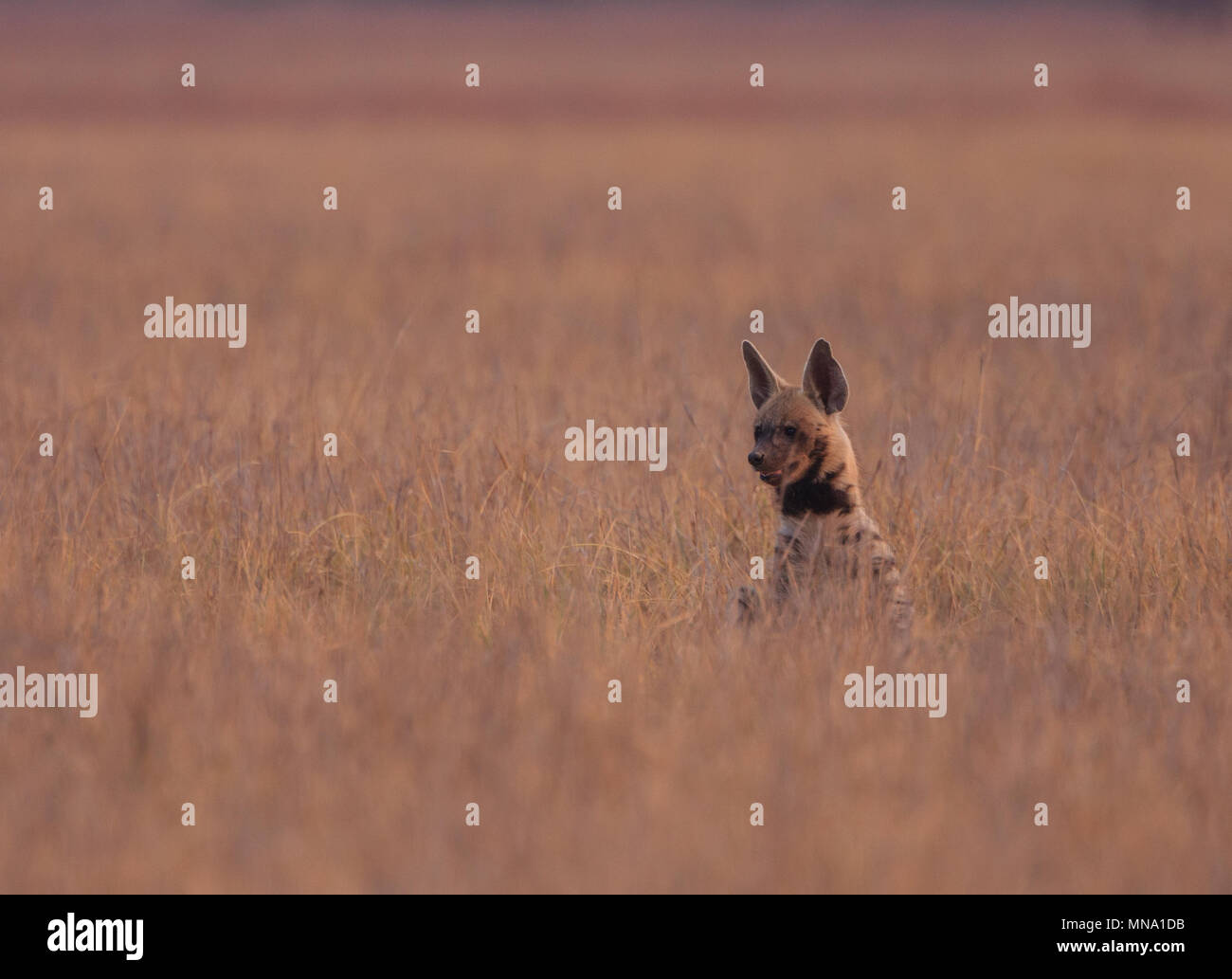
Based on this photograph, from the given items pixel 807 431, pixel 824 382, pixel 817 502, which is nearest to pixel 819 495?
pixel 817 502

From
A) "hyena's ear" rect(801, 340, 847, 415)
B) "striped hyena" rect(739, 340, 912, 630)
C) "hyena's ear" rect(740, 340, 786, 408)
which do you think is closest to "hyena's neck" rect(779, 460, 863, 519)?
"striped hyena" rect(739, 340, 912, 630)

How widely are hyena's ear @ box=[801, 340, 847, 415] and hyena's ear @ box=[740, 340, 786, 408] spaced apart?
19 cm

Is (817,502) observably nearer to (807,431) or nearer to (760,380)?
(807,431)

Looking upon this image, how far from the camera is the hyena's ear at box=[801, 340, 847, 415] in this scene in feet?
21.2

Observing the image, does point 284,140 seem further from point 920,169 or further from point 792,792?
point 792,792

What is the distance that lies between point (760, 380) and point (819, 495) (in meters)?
0.66

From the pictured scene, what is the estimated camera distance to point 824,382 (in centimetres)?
657

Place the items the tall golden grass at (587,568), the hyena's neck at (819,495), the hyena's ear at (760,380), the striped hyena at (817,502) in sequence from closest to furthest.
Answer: the tall golden grass at (587,568) < the striped hyena at (817,502) < the hyena's neck at (819,495) < the hyena's ear at (760,380)

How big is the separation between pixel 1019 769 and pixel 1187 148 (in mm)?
25440

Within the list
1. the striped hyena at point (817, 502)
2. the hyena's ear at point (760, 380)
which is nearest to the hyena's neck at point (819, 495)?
the striped hyena at point (817, 502)

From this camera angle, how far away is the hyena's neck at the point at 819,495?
6441mm

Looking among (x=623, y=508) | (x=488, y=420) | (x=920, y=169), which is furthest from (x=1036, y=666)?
(x=920, y=169)

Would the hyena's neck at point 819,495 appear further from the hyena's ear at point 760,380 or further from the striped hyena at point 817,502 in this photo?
the hyena's ear at point 760,380

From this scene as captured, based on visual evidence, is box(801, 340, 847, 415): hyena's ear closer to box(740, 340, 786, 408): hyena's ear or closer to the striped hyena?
the striped hyena
